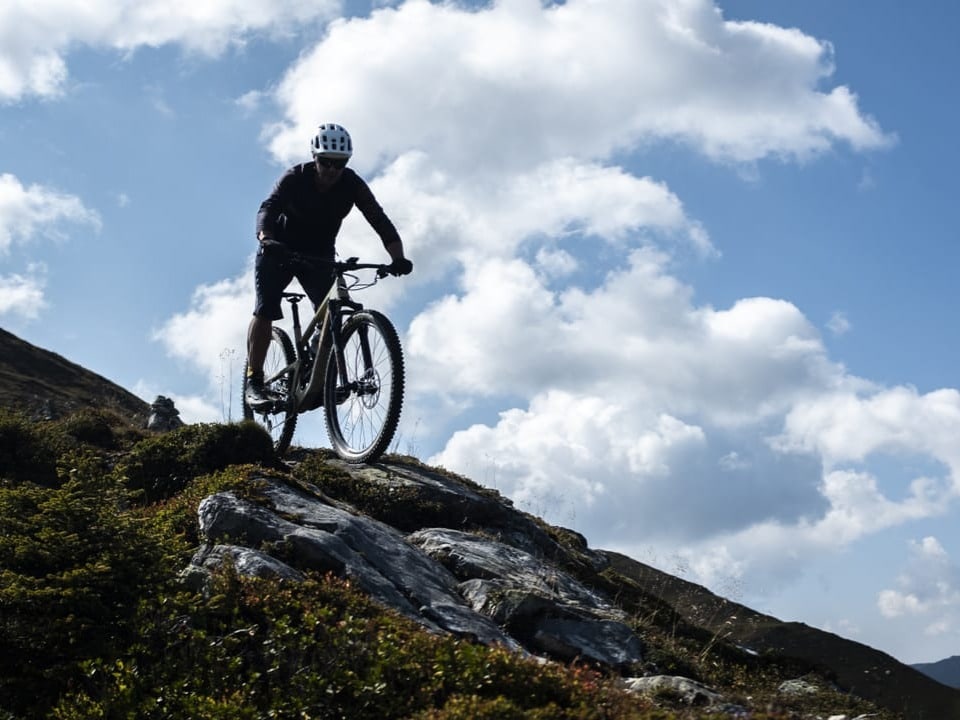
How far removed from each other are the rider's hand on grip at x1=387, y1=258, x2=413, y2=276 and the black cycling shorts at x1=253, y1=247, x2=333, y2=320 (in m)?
0.88

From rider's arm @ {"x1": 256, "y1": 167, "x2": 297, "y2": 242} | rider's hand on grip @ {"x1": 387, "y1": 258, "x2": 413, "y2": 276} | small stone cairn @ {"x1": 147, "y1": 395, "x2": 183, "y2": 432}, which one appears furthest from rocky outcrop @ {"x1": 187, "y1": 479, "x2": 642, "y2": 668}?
small stone cairn @ {"x1": 147, "y1": 395, "x2": 183, "y2": 432}

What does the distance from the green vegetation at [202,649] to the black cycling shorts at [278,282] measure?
4814 millimetres

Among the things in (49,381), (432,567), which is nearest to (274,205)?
(432,567)

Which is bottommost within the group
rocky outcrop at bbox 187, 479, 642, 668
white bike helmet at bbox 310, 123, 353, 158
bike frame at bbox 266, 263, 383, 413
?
rocky outcrop at bbox 187, 479, 642, 668

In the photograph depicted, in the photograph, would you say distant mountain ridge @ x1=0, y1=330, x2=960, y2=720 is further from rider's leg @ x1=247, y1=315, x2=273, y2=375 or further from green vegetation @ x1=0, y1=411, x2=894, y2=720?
green vegetation @ x1=0, y1=411, x2=894, y2=720

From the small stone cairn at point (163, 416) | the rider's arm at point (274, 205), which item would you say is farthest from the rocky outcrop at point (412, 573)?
the small stone cairn at point (163, 416)

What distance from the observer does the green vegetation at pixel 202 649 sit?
6.30 meters

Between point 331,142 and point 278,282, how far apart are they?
1920mm

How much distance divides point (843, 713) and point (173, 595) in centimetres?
548

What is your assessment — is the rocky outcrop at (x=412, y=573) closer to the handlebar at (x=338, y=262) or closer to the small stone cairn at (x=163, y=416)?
the handlebar at (x=338, y=262)

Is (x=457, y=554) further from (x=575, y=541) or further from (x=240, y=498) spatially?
(x=575, y=541)

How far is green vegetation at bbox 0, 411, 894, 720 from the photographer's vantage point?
6.30 meters

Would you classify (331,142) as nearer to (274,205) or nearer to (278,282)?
(274,205)

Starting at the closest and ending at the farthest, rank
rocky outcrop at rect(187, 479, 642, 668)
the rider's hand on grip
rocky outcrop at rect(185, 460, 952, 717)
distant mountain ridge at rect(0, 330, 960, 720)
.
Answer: rocky outcrop at rect(185, 460, 952, 717), rocky outcrop at rect(187, 479, 642, 668), distant mountain ridge at rect(0, 330, 960, 720), the rider's hand on grip
